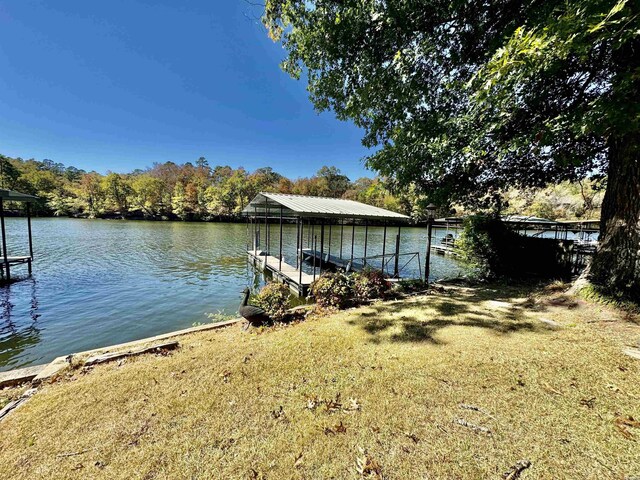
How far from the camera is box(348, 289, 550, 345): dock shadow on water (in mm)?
4239

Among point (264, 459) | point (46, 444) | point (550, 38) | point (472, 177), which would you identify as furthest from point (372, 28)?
point (46, 444)

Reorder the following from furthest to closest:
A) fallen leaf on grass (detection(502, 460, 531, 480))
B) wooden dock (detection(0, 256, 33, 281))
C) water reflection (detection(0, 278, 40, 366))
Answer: wooden dock (detection(0, 256, 33, 281)) → water reflection (detection(0, 278, 40, 366)) → fallen leaf on grass (detection(502, 460, 531, 480))

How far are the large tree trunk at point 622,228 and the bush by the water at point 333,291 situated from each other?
4975mm

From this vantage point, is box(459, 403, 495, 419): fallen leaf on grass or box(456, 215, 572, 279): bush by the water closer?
box(459, 403, 495, 419): fallen leaf on grass

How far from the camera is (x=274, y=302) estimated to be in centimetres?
571

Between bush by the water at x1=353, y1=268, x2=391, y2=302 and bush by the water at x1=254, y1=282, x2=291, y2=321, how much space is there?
6.04 ft

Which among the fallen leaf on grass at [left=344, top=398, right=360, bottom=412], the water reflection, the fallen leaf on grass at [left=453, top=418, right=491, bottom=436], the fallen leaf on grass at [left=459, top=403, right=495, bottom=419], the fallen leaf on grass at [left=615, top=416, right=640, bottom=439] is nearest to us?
the fallen leaf on grass at [left=615, top=416, right=640, bottom=439]

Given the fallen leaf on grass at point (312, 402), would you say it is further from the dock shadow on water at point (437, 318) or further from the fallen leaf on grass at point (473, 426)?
the dock shadow on water at point (437, 318)

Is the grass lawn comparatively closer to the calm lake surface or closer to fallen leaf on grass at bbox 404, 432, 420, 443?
fallen leaf on grass at bbox 404, 432, 420, 443

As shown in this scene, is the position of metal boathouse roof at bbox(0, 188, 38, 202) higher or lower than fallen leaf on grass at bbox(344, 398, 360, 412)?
higher

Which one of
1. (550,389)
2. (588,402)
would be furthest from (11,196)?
(588,402)

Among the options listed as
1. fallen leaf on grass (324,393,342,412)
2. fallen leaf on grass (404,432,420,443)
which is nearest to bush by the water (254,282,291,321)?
fallen leaf on grass (324,393,342,412)

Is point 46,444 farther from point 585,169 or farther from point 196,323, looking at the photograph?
point 585,169

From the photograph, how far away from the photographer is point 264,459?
2.10m
